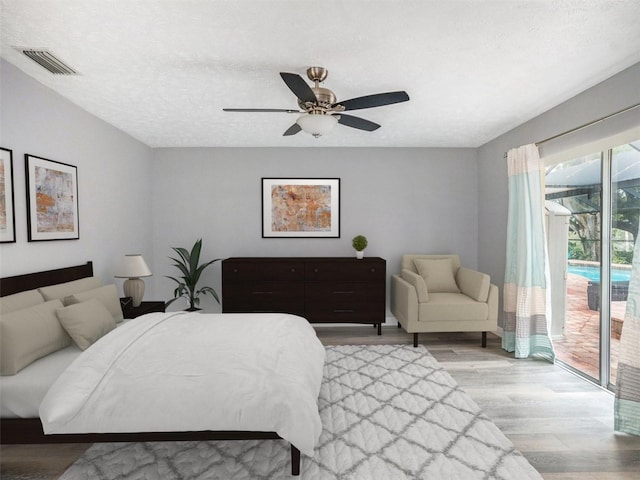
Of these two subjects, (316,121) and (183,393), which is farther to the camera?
(316,121)

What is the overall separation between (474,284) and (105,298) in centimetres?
382

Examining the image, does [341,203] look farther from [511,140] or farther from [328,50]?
[328,50]

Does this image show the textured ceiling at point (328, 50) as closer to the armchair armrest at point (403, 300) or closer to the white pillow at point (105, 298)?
the white pillow at point (105, 298)

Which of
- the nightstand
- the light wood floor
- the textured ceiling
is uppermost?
the textured ceiling

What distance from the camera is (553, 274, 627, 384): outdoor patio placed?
2954 mm

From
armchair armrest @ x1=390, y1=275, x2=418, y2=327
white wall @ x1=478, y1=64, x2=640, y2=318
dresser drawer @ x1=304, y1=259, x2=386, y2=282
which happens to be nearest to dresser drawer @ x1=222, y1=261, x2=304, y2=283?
dresser drawer @ x1=304, y1=259, x2=386, y2=282

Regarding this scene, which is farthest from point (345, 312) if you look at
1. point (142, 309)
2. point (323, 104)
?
point (323, 104)

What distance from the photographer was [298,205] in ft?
16.3

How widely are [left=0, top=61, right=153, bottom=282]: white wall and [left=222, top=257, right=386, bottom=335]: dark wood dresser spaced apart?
1.35m

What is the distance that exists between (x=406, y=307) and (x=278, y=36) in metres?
3.06

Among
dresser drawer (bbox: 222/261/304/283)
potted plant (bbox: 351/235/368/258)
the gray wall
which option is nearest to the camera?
dresser drawer (bbox: 222/261/304/283)

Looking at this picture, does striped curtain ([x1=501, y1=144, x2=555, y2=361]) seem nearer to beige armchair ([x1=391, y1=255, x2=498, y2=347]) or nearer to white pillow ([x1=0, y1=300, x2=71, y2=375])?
beige armchair ([x1=391, y1=255, x2=498, y2=347])

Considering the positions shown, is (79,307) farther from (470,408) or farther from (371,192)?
(371,192)

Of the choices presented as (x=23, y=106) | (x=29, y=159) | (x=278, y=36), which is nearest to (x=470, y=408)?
(x=278, y=36)
